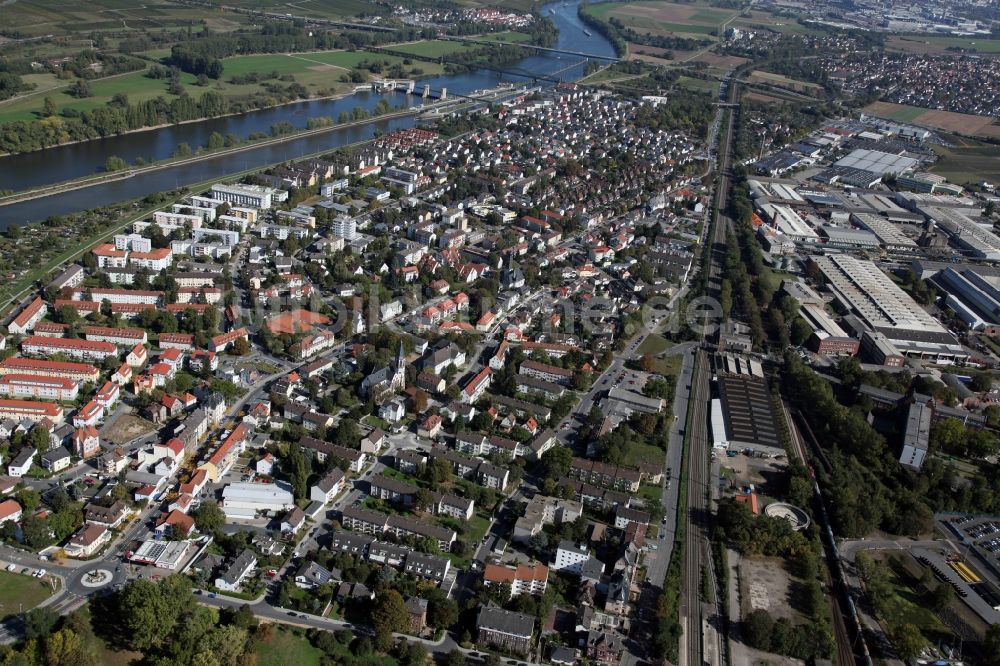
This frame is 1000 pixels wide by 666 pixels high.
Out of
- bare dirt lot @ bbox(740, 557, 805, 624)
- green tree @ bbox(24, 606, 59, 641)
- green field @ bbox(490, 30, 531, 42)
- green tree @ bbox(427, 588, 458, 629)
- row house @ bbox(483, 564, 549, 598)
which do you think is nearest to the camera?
green tree @ bbox(24, 606, 59, 641)

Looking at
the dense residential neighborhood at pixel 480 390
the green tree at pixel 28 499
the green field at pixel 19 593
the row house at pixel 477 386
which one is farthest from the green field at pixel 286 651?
the row house at pixel 477 386

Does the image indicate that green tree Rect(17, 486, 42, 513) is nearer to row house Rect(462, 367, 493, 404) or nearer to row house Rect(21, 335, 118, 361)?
row house Rect(21, 335, 118, 361)

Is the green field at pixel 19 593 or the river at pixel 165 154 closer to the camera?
the green field at pixel 19 593

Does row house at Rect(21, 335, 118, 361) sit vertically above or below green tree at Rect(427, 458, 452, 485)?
above

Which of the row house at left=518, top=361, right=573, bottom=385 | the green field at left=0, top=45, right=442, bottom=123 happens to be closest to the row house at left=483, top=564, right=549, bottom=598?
the row house at left=518, top=361, right=573, bottom=385

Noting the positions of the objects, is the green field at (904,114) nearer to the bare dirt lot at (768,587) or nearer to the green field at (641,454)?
the green field at (641,454)

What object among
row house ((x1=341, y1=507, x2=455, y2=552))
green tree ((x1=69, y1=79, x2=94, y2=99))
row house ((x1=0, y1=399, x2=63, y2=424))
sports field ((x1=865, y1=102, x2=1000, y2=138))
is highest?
sports field ((x1=865, y1=102, x2=1000, y2=138))
